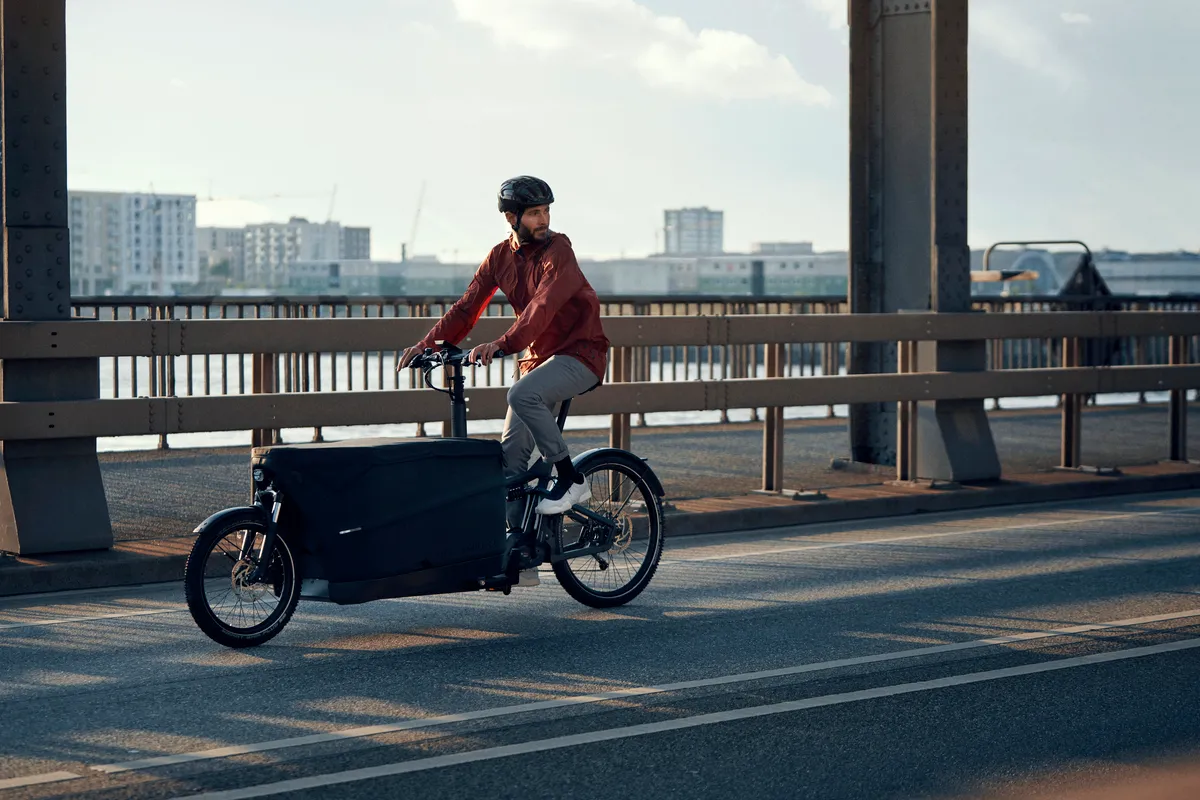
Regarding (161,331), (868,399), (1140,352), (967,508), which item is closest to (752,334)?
(868,399)

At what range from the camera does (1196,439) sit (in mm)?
18328

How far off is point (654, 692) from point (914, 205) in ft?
27.3

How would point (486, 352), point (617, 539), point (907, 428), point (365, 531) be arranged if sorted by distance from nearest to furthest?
point (365, 531)
point (486, 352)
point (617, 539)
point (907, 428)

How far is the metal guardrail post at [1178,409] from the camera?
14688mm

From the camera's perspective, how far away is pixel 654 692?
6469 mm

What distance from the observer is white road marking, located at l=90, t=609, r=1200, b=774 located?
5.51 m

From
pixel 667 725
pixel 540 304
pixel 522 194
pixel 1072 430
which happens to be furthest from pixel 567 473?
pixel 1072 430

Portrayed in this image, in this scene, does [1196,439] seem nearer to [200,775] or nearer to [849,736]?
[849,736]

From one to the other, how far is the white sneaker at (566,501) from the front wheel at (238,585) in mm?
1321

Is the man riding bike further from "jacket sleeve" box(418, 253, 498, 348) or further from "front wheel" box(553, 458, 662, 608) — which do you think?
"front wheel" box(553, 458, 662, 608)

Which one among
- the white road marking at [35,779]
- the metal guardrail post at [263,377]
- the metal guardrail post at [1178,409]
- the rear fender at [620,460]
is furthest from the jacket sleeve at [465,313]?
the metal guardrail post at [1178,409]

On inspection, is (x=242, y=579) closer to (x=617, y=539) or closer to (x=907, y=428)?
(x=617, y=539)

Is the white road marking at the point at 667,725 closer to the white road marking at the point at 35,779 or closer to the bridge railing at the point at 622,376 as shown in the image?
the white road marking at the point at 35,779

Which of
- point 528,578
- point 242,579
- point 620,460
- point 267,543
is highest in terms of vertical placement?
point 620,460
